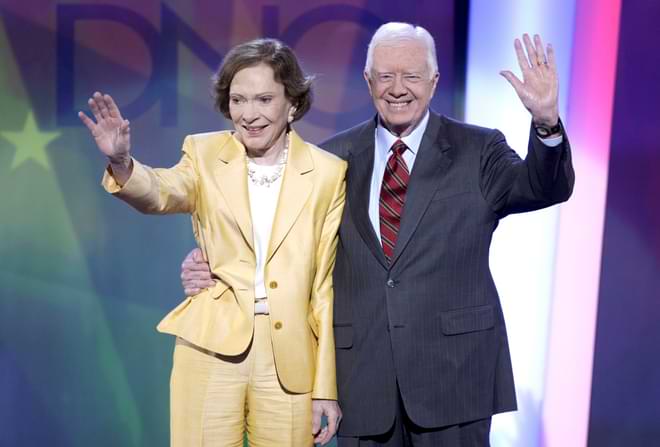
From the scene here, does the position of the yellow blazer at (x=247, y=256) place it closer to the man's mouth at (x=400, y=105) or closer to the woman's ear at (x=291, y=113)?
the woman's ear at (x=291, y=113)

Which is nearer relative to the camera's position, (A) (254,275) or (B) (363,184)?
(A) (254,275)

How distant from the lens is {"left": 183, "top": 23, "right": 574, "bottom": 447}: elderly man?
2146 mm

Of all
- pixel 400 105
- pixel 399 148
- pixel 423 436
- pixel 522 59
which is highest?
pixel 522 59

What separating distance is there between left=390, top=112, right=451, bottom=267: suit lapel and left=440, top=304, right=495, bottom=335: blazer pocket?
0.66 ft

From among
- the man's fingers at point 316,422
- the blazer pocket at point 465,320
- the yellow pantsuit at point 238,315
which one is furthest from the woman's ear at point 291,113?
the man's fingers at point 316,422

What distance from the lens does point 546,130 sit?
1.99 m

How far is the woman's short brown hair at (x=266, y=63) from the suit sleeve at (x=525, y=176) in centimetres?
52

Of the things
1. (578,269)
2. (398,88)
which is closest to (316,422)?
(398,88)

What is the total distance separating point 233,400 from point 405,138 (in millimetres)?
829

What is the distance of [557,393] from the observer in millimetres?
3281

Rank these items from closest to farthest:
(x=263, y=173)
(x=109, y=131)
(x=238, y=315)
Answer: (x=109, y=131), (x=238, y=315), (x=263, y=173)

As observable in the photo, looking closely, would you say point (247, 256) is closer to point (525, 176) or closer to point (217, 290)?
point (217, 290)


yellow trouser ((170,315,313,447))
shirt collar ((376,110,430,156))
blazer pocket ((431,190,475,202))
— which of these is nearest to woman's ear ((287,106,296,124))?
shirt collar ((376,110,430,156))

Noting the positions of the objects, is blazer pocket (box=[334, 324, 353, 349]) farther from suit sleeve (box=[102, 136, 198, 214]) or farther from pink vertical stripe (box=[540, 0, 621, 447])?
pink vertical stripe (box=[540, 0, 621, 447])
